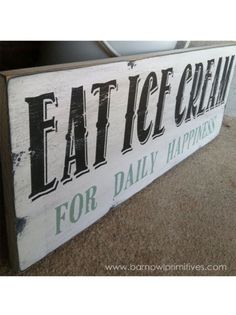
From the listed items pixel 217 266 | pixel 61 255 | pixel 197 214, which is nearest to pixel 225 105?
pixel 197 214

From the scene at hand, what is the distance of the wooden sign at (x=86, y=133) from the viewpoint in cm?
43

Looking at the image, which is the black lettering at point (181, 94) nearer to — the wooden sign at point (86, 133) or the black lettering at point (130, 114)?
the wooden sign at point (86, 133)

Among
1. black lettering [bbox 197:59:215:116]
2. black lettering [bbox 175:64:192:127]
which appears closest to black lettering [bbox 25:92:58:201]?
black lettering [bbox 175:64:192:127]

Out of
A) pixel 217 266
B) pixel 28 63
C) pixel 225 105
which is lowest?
pixel 217 266

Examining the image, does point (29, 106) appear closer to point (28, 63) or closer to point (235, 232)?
point (28, 63)

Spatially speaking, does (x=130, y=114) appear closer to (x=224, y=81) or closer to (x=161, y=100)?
(x=161, y=100)

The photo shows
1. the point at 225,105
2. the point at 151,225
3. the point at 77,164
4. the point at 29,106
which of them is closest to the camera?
the point at 29,106

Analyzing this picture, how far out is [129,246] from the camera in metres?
0.60

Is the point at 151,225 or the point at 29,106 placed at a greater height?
the point at 29,106

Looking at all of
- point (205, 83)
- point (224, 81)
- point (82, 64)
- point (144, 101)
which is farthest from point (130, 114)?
→ point (224, 81)

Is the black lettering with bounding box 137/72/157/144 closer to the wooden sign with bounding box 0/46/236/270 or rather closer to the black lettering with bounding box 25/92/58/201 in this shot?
the wooden sign with bounding box 0/46/236/270

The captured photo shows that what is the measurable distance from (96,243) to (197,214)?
0.75ft

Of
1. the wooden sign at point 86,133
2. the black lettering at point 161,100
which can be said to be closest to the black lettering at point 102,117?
the wooden sign at point 86,133

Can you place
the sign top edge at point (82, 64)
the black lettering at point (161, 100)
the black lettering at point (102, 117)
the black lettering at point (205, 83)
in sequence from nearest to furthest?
the sign top edge at point (82, 64)
the black lettering at point (102, 117)
the black lettering at point (161, 100)
the black lettering at point (205, 83)
